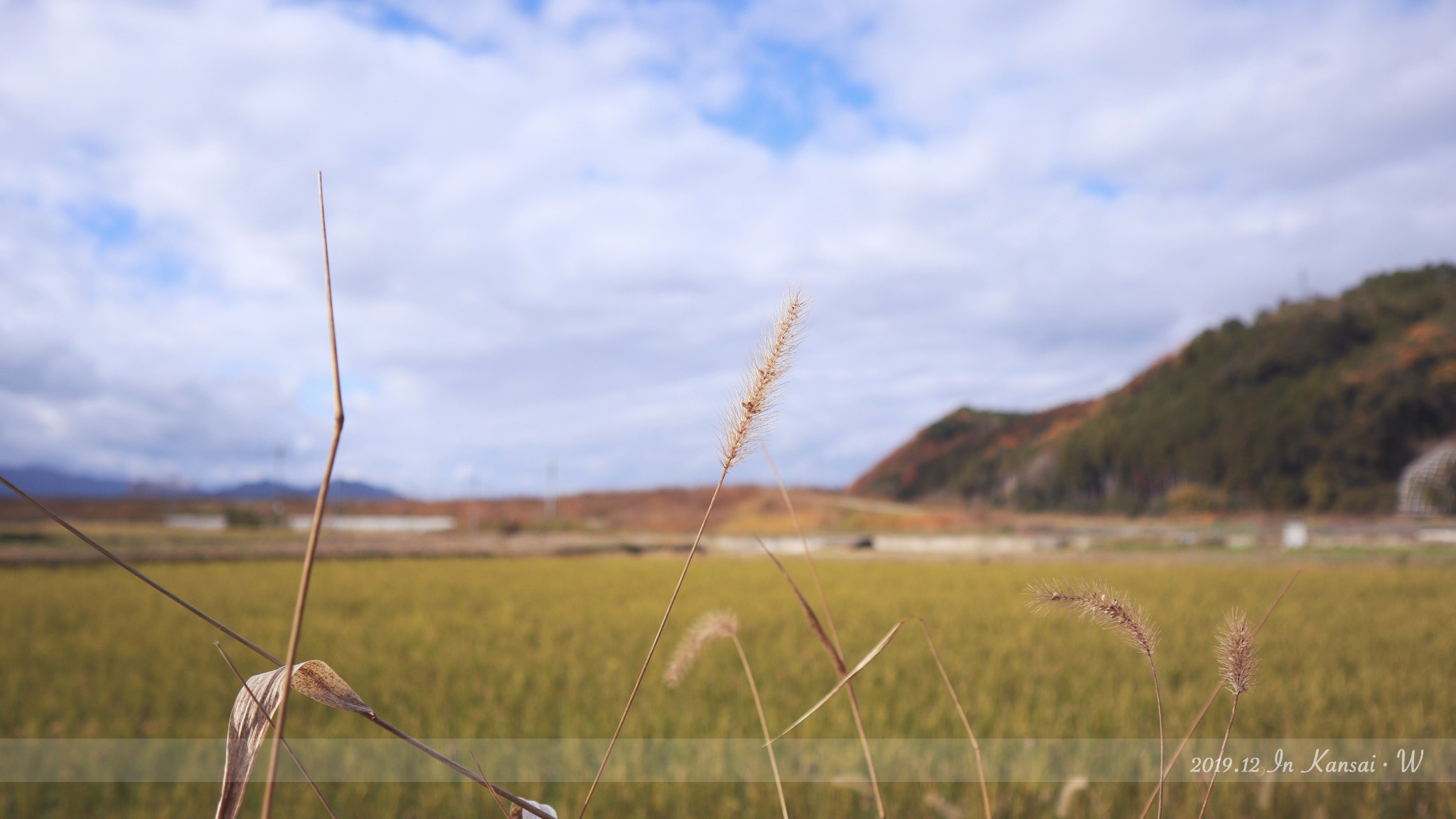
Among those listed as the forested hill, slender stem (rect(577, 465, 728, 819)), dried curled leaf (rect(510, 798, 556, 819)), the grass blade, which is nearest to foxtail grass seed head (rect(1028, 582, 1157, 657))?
the grass blade

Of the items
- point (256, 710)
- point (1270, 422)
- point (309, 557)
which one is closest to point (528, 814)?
point (256, 710)

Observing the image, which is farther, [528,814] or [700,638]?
[700,638]

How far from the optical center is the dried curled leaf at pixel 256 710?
59cm

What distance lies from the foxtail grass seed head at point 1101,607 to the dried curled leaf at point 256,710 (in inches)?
23.0

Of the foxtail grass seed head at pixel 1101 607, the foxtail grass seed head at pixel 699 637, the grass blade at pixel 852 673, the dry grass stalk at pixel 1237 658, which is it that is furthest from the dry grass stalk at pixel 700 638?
the dry grass stalk at pixel 1237 658

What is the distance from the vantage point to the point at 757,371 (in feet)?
2.39

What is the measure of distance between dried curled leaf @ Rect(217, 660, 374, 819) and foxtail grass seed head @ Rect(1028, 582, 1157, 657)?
0.59 metres

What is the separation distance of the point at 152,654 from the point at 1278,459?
51.9 m

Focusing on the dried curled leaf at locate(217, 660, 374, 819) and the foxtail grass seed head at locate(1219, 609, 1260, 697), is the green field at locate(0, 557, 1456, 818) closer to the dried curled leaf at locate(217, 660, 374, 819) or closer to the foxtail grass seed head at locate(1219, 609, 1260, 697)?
the foxtail grass seed head at locate(1219, 609, 1260, 697)

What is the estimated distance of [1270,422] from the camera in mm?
45781

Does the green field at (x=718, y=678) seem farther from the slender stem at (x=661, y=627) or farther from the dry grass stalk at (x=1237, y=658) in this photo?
the slender stem at (x=661, y=627)

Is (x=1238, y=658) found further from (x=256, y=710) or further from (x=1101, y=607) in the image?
(x=256, y=710)

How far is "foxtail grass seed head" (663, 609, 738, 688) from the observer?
96 centimetres

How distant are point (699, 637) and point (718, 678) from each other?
781 cm
